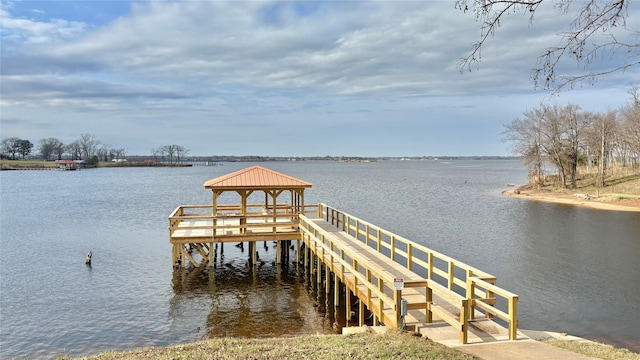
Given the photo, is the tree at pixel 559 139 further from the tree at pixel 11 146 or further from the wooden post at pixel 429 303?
the tree at pixel 11 146

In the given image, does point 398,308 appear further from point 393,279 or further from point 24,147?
point 24,147

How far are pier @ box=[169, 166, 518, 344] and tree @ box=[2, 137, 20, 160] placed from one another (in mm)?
193219

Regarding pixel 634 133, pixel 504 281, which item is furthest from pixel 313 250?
pixel 634 133

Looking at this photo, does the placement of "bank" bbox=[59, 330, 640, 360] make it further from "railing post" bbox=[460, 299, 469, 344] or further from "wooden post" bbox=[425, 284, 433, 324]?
"wooden post" bbox=[425, 284, 433, 324]

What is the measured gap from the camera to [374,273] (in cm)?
1055

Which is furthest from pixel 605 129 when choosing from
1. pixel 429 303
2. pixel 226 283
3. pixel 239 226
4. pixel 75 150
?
pixel 75 150

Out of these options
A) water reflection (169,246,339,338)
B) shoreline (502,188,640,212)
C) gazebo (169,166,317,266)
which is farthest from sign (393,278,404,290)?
shoreline (502,188,640,212)

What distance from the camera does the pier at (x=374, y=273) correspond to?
885 centimetres

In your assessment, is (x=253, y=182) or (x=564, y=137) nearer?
(x=253, y=182)

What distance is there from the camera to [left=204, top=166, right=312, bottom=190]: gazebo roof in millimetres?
19797

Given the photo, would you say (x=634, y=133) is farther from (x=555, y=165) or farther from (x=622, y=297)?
(x=622, y=297)

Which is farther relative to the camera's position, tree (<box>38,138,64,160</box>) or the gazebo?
tree (<box>38,138,64,160</box>)

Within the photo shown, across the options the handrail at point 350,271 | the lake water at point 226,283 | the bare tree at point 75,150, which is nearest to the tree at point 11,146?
the bare tree at point 75,150

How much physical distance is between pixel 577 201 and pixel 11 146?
655 feet
